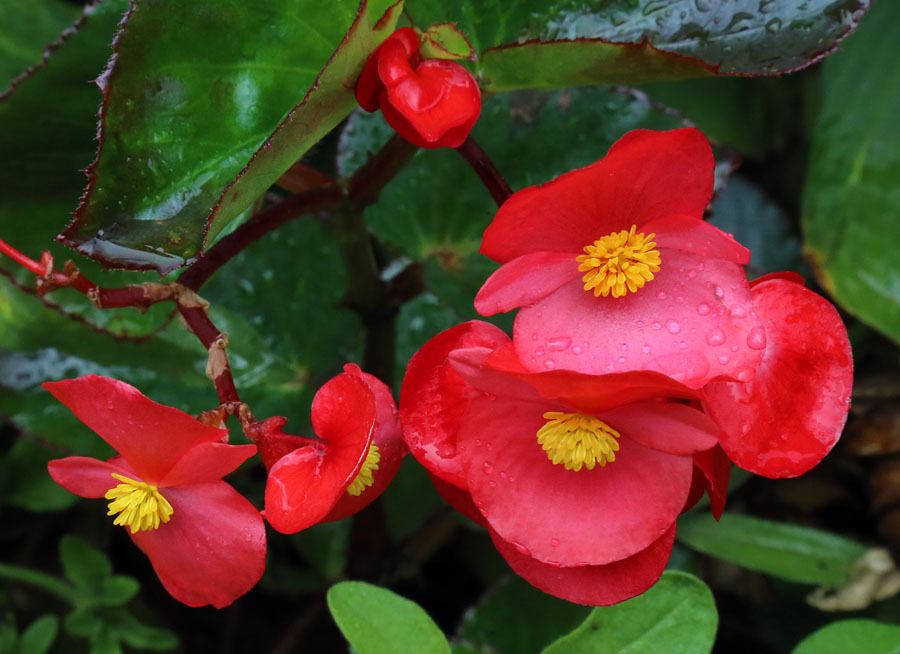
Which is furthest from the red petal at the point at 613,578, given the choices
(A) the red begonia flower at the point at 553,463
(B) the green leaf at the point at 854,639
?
(B) the green leaf at the point at 854,639

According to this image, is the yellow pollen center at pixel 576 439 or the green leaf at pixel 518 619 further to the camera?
the green leaf at pixel 518 619

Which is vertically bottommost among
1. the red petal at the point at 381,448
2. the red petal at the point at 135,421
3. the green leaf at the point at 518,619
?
the green leaf at the point at 518,619

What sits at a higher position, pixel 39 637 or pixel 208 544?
pixel 208 544

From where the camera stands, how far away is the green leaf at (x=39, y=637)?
0.70 m

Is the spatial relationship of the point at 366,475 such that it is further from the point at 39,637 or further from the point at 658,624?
the point at 39,637

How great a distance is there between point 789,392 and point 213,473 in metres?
0.29

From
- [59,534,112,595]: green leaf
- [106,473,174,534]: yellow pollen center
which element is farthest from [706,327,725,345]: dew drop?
[59,534,112,595]: green leaf

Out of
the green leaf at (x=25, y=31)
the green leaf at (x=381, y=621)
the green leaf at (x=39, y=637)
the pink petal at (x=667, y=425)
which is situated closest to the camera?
the pink petal at (x=667, y=425)

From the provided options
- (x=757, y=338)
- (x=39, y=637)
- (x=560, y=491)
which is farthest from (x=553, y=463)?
(x=39, y=637)

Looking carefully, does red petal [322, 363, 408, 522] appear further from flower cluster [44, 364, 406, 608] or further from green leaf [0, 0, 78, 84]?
green leaf [0, 0, 78, 84]

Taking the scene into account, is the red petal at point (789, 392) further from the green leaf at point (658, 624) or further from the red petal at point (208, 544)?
the red petal at point (208, 544)

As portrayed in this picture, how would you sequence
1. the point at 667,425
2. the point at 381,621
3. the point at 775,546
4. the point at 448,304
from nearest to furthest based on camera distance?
the point at 667,425, the point at 381,621, the point at 448,304, the point at 775,546

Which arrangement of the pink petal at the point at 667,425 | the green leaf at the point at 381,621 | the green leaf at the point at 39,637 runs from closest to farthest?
the pink petal at the point at 667,425 → the green leaf at the point at 381,621 → the green leaf at the point at 39,637

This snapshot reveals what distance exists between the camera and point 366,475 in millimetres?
439
